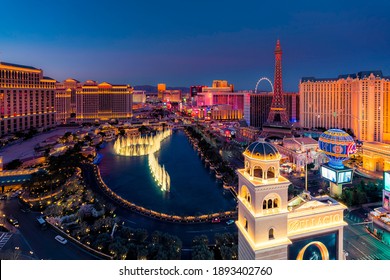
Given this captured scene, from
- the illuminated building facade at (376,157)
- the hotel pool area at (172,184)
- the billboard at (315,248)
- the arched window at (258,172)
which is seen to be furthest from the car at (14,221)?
the illuminated building facade at (376,157)

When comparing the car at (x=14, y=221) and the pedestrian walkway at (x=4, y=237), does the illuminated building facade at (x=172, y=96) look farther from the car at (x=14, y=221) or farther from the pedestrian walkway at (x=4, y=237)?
the pedestrian walkway at (x=4, y=237)

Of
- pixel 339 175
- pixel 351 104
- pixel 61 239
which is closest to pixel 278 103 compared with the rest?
pixel 351 104

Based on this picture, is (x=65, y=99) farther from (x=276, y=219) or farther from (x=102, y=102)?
(x=276, y=219)

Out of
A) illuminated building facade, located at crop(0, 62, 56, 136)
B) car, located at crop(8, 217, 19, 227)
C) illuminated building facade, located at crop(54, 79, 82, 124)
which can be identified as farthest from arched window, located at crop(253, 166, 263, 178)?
illuminated building facade, located at crop(54, 79, 82, 124)

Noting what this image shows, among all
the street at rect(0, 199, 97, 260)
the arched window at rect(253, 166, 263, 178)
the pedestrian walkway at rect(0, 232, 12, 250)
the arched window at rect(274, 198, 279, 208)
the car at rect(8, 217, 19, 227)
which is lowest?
the street at rect(0, 199, 97, 260)

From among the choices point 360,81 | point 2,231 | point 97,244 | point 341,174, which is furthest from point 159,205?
point 360,81

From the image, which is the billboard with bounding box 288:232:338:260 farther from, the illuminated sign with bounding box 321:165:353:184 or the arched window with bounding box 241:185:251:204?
the illuminated sign with bounding box 321:165:353:184
